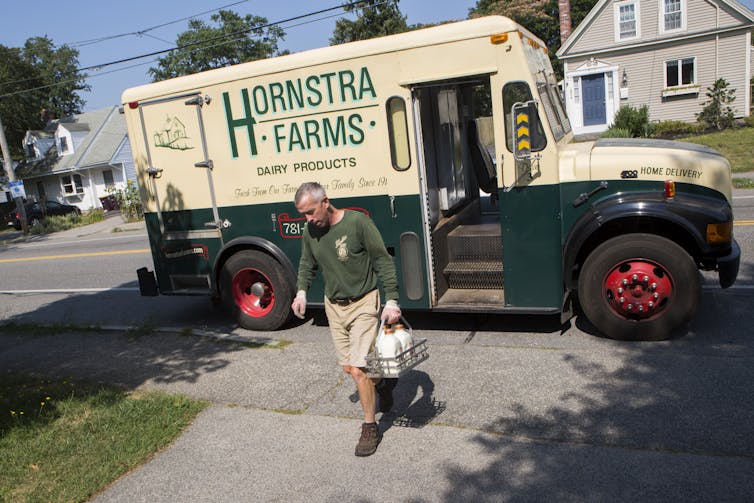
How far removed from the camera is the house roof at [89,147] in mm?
37906

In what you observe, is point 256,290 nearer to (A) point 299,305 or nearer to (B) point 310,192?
(A) point 299,305

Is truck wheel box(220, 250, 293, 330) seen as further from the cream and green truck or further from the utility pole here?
the utility pole

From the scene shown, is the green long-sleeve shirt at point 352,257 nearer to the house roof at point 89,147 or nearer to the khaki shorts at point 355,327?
the khaki shorts at point 355,327

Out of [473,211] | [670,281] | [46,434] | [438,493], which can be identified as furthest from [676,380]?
[46,434]

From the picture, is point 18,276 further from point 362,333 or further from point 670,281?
point 670,281

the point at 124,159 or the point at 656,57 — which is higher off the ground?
the point at 656,57

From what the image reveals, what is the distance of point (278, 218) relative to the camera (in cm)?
694

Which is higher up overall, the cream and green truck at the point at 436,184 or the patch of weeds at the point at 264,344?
the cream and green truck at the point at 436,184

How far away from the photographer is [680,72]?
26203mm

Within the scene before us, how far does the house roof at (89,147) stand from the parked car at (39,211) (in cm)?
291

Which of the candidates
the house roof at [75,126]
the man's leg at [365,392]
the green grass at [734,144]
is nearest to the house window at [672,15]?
the green grass at [734,144]

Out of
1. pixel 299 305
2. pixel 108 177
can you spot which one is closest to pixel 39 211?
pixel 108 177

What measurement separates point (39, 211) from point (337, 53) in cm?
3316

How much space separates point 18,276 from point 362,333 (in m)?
13.3
